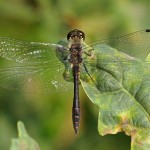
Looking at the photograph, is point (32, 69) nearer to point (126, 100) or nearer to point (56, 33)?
point (56, 33)

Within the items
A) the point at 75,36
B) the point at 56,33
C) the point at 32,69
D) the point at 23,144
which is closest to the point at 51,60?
the point at 32,69

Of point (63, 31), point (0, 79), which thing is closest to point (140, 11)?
point (63, 31)

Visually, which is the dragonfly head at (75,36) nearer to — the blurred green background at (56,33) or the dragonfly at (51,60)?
the dragonfly at (51,60)

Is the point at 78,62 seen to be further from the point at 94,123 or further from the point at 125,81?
the point at 94,123

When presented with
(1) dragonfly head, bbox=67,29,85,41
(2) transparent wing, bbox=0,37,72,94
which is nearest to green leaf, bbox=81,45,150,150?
(2) transparent wing, bbox=0,37,72,94

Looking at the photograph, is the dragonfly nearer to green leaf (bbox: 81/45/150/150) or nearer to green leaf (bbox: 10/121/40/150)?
green leaf (bbox: 81/45/150/150)

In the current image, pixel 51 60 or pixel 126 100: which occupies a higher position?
pixel 51 60
